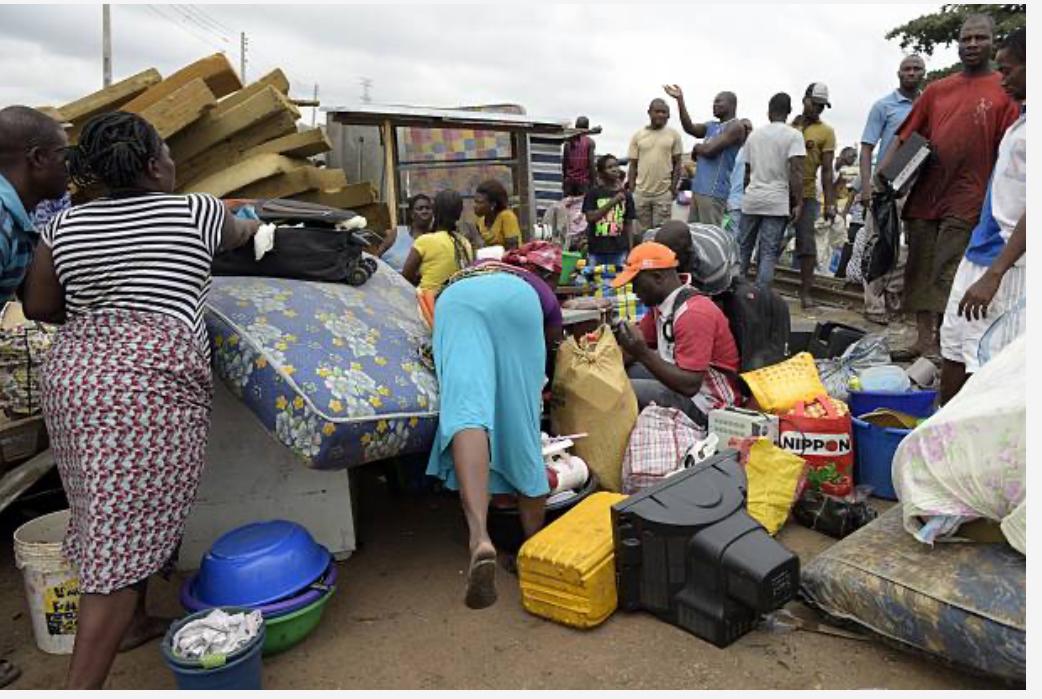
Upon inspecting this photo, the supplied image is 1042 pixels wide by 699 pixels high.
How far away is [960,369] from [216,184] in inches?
175

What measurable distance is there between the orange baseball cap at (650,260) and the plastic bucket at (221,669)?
2263mm

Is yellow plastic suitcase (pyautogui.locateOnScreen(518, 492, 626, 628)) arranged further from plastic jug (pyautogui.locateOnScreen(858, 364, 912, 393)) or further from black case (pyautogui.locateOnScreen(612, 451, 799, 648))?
plastic jug (pyautogui.locateOnScreen(858, 364, 912, 393))

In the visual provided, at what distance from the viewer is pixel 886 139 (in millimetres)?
6238

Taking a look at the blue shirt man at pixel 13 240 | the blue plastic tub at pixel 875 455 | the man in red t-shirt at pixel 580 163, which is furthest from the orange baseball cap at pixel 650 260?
the man in red t-shirt at pixel 580 163

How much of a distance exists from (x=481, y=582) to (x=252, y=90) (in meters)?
4.41

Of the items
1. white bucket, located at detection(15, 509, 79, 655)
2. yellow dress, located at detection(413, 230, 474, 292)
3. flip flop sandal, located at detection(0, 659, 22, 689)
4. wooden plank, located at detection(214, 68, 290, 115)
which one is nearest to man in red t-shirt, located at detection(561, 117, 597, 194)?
wooden plank, located at detection(214, 68, 290, 115)

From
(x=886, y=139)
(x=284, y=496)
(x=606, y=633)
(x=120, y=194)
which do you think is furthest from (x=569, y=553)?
(x=886, y=139)

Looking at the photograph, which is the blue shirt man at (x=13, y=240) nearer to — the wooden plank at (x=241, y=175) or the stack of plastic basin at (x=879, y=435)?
the wooden plank at (x=241, y=175)

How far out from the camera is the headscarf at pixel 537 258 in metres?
3.36

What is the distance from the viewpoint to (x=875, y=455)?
11.8 feet

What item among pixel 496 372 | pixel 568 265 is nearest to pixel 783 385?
pixel 496 372

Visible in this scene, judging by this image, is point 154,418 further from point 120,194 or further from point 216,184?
point 216,184

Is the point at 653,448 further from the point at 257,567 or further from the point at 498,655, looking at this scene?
the point at 257,567

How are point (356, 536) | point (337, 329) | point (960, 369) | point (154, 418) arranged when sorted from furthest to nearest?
point (960, 369), point (356, 536), point (337, 329), point (154, 418)
